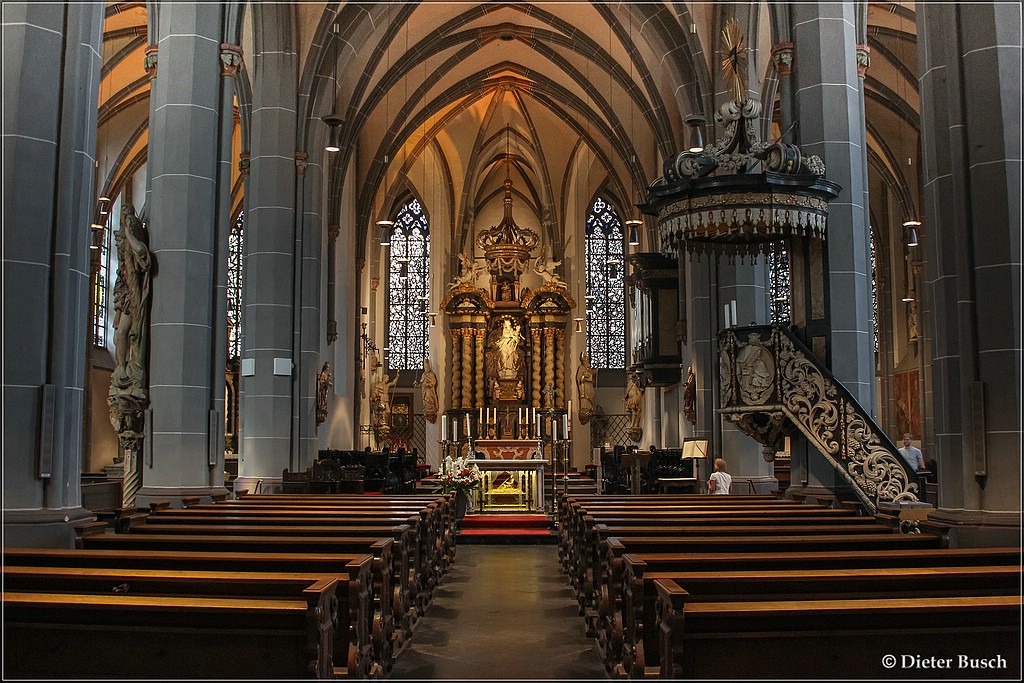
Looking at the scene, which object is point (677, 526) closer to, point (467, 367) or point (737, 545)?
point (737, 545)

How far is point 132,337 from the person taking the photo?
11.3 m

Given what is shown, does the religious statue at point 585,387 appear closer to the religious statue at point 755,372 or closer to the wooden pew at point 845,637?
the religious statue at point 755,372

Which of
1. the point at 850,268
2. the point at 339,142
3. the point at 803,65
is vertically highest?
the point at 339,142

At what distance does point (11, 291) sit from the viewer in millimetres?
7035

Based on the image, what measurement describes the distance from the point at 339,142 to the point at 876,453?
Answer: 617 inches

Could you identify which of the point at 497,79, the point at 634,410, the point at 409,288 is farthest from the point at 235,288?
the point at 634,410

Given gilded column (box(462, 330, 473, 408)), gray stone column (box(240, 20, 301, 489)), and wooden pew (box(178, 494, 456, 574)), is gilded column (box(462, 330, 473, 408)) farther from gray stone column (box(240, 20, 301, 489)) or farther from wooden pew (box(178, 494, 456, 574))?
wooden pew (box(178, 494, 456, 574))

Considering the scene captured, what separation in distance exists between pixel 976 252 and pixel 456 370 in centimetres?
2532

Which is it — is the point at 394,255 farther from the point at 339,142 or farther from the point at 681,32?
the point at 681,32

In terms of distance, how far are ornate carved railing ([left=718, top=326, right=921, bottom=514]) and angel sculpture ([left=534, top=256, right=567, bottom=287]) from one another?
20555 mm

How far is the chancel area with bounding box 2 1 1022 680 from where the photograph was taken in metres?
5.05

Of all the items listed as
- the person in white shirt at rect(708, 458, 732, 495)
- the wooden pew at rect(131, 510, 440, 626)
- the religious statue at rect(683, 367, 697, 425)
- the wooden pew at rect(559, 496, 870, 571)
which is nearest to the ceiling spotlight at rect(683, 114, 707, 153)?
the religious statue at rect(683, 367, 697, 425)

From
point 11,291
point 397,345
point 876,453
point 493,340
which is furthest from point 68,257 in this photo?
point 397,345

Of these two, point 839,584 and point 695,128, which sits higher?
point 695,128
